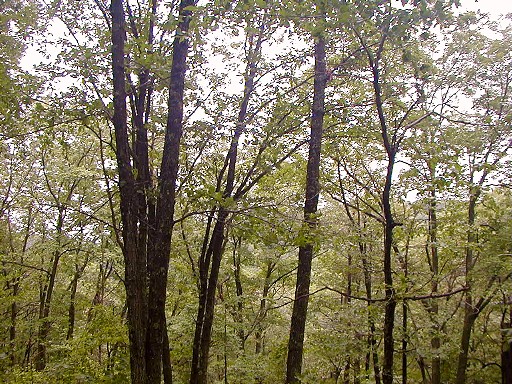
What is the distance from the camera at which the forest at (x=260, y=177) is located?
4613mm

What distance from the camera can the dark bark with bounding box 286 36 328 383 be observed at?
20.7 ft

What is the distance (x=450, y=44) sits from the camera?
32.3 ft

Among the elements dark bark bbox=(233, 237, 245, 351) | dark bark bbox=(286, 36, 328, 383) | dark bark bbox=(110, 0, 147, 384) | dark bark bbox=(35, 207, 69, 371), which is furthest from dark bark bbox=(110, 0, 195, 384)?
dark bark bbox=(35, 207, 69, 371)

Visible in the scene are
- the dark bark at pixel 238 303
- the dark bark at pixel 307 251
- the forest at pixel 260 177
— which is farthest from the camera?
the dark bark at pixel 238 303

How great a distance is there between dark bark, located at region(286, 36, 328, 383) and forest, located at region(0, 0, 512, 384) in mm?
35

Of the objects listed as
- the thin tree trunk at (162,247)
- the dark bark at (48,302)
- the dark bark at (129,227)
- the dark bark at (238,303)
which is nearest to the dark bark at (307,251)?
the thin tree trunk at (162,247)

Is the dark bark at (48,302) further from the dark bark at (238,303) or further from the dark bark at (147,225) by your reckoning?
the dark bark at (147,225)

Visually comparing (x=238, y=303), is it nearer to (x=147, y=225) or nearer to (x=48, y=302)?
(x=48, y=302)

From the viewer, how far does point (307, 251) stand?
21.7ft

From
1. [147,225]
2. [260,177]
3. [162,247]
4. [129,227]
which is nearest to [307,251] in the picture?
[260,177]

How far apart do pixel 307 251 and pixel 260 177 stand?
5.07 ft

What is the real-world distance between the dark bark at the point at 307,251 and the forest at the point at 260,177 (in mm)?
35

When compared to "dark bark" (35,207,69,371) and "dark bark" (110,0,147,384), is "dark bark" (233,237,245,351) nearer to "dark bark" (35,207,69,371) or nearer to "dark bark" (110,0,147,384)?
"dark bark" (35,207,69,371)

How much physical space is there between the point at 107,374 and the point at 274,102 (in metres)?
7.18
